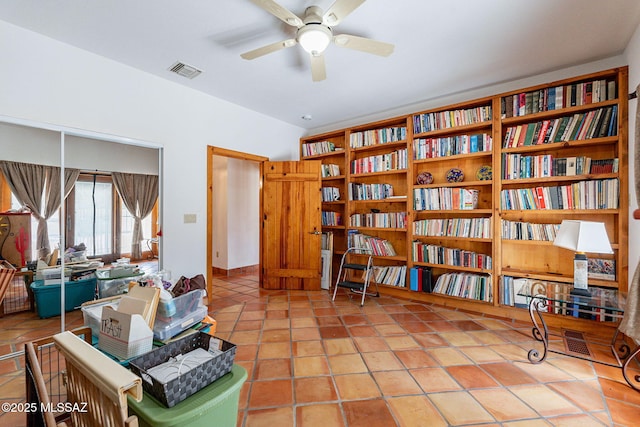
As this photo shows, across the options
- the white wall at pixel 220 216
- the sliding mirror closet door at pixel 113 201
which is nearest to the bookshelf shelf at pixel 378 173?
the white wall at pixel 220 216

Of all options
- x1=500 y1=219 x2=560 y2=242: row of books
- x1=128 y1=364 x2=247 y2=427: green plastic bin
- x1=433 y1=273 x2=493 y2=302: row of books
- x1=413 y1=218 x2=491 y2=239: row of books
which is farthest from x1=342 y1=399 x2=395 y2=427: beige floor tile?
x1=500 y1=219 x2=560 y2=242: row of books

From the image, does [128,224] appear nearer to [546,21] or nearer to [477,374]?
[477,374]

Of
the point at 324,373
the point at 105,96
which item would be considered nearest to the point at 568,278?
the point at 324,373

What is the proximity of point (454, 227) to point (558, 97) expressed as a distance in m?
1.67

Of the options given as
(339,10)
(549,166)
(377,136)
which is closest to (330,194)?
(377,136)

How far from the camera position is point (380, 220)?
392 cm

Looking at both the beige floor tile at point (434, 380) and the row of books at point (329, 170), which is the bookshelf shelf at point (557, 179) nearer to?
the beige floor tile at point (434, 380)

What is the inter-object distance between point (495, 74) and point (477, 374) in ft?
9.83

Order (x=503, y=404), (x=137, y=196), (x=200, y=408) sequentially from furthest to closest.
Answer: (x=137, y=196)
(x=503, y=404)
(x=200, y=408)

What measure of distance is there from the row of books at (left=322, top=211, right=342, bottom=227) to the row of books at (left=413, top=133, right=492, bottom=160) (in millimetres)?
1507

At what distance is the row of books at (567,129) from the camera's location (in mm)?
2510

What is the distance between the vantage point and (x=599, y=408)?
1633mm

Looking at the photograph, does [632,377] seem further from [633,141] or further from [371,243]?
[371,243]

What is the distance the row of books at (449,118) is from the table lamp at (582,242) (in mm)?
1558
